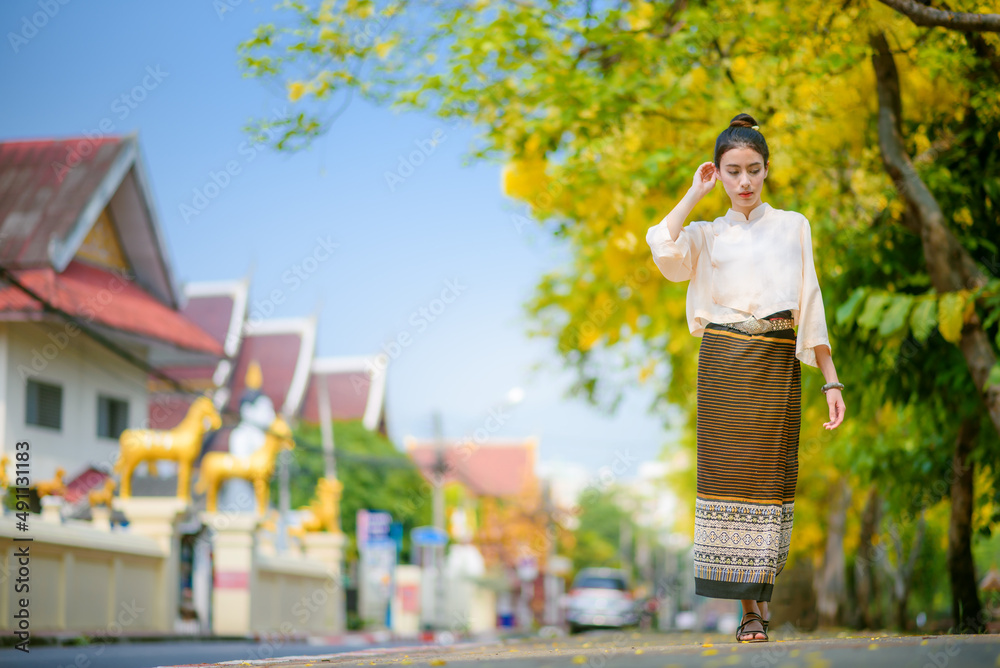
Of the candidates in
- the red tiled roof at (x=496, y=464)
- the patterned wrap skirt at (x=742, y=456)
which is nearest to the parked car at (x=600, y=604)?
the red tiled roof at (x=496, y=464)

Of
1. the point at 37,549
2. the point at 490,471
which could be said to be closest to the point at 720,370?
the point at 37,549

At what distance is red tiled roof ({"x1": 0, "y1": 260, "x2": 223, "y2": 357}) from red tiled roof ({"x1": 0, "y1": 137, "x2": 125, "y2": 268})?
1.88 feet

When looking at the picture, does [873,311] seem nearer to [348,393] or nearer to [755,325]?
[755,325]

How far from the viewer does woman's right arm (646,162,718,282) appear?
14.6 ft

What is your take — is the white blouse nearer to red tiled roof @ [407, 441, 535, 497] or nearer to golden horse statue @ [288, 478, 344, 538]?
golden horse statue @ [288, 478, 344, 538]

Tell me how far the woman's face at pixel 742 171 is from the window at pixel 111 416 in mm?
17647

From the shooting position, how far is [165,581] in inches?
635

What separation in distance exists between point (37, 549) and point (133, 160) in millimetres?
9586

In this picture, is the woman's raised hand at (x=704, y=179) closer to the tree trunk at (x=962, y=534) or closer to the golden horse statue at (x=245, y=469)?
the tree trunk at (x=962, y=534)

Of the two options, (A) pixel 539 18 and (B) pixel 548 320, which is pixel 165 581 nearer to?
(B) pixel 548 320

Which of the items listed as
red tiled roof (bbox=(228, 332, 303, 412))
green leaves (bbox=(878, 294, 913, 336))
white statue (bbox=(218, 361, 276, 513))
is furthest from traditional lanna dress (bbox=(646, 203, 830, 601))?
red tiled roof (bbox=(228, 332, 303, 412))

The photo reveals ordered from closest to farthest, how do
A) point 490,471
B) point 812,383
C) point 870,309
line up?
point 870,309
point 812,383
point 490,471

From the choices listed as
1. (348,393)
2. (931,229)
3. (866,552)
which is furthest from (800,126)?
(348,393)

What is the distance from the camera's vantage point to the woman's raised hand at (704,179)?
14.6 feet
